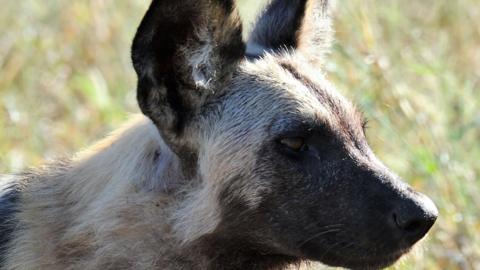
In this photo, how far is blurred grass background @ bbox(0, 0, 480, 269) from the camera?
582 centimetres

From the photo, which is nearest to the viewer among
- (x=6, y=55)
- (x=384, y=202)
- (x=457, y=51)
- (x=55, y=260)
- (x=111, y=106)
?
(x=384, y=202)

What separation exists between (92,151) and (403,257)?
4.53 feet

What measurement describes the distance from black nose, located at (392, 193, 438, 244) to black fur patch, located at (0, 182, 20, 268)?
5.13 ft

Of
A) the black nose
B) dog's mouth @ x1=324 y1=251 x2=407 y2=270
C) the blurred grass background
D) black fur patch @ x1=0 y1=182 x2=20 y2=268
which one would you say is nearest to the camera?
the black nose

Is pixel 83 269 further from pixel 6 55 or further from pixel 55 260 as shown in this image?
pixel 6 55

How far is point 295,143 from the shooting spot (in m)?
4.18

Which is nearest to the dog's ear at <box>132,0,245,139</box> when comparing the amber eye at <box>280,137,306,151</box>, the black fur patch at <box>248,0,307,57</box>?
the amber eye at <box>280,137,306,151</box>

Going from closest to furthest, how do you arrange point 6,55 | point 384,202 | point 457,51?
1. point 384,202
2. point 6,55
3. point 457,51

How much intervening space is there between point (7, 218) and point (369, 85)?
8.82 feet

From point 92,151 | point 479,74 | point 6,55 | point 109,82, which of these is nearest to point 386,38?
point 479,74

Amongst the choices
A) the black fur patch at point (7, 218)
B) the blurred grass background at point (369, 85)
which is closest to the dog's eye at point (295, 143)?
the blurred grass background at point (369, 85)

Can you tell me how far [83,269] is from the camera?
4301 mm

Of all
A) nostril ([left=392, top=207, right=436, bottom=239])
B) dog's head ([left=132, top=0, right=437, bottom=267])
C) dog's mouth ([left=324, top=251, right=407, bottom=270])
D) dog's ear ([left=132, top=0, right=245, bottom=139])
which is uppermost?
dog's ear ([left=132, top=0, right=245, bottom=139])

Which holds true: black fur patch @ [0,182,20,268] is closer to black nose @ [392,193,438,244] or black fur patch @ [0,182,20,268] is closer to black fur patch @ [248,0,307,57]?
black fur patch @ [248,0,307,57]
